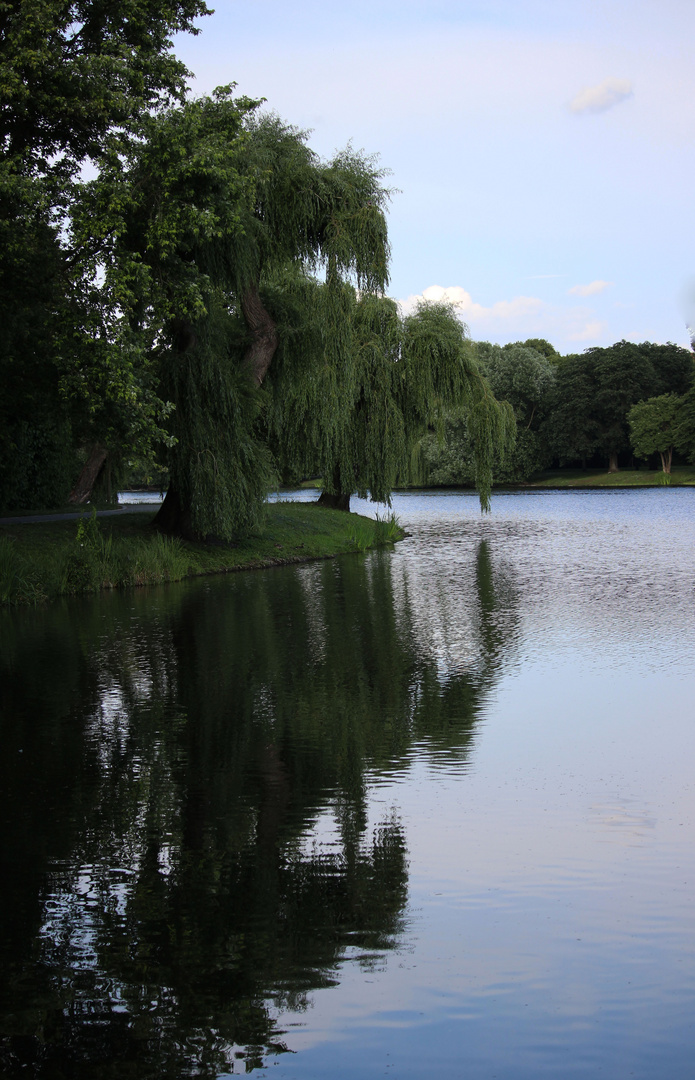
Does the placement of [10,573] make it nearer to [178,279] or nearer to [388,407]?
[178,279]

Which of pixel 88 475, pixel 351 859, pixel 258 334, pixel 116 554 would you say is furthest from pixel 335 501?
pixel 351 859

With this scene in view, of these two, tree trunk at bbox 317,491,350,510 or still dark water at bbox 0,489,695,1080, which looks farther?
tree trunk at bbox 317,491,350,510

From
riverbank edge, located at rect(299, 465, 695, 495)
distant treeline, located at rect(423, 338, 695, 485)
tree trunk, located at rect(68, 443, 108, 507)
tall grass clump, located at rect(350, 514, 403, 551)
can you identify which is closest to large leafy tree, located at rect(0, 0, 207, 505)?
tall grass clump, located at rect(350, 514, 403, 551)

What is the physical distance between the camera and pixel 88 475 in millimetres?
33938

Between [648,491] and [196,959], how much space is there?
6591cm

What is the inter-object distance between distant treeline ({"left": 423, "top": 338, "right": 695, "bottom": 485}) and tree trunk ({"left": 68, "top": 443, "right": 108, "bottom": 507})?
46297 mm

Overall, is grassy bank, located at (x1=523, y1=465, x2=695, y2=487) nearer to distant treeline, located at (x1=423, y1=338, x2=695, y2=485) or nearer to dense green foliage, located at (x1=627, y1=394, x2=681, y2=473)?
distant treeline, located at (x1=423, y1=338, x2=695, y2=485)

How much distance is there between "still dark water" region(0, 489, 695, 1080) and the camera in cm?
354

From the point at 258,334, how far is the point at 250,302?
72 centimetres

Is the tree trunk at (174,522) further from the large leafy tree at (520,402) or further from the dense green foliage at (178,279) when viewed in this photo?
the large leafy tree at (520,402)

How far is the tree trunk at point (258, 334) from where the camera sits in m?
22.9

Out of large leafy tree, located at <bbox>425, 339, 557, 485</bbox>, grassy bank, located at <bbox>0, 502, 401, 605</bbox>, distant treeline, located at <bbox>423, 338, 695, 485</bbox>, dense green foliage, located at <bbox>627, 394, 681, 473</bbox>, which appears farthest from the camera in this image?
large leafy tree, located at <bbox>425, 339, 557, 485</bbox>

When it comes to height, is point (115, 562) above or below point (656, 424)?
below

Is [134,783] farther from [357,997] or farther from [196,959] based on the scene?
[357,997]
